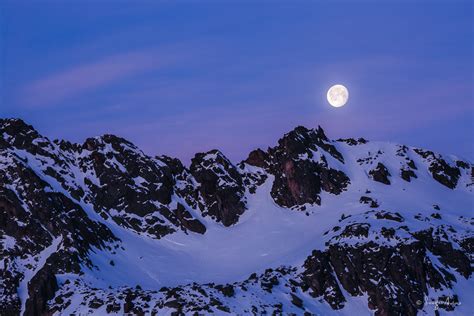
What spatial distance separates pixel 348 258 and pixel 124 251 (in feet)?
180

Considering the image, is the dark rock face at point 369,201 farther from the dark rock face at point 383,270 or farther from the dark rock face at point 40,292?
the dark rock face at point 40,292

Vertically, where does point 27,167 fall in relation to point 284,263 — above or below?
above

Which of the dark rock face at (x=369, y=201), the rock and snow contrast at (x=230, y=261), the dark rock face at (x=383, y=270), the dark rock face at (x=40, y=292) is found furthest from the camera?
the dark rock face at (x=369, y=201)

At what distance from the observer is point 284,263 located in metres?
172

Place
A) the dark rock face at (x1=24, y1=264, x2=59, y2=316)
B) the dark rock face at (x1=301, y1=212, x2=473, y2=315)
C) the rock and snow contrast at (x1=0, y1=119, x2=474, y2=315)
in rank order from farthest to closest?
1. the dark rock face at (x1=301, y1=212, x2=473, y2=315)
2. the rock and snow contrast at (x1=0, y1=119, x2=474, y2=315)
3. the dark rock face at (x1=24, y1=264, x2=59, y2=316)

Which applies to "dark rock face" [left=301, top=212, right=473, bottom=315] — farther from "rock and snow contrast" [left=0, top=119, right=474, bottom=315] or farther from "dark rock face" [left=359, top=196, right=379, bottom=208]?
"dark rock face" [left=359, top=196, right=379, bottom=208]

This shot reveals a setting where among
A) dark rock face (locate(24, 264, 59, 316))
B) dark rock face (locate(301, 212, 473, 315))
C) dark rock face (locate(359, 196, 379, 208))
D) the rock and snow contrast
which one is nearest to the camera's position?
dark rock face (locate(24, 264, 59, 316))

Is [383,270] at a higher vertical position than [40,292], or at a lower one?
higher

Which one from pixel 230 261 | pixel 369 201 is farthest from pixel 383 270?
pixel 230 261

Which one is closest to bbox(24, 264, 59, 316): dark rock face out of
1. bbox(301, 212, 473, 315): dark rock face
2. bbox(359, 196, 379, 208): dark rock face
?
bbox(301, 212, 473, 315): dark rock face

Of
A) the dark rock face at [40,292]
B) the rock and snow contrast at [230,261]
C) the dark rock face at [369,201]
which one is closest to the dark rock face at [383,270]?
the rock and snow contrast at [230,261]

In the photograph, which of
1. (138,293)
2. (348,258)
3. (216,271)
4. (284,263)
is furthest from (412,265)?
(138,293)

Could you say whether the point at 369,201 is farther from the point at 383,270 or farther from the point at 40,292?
the point at 40,292

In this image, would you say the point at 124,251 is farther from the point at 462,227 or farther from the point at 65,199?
the point at 462,227
